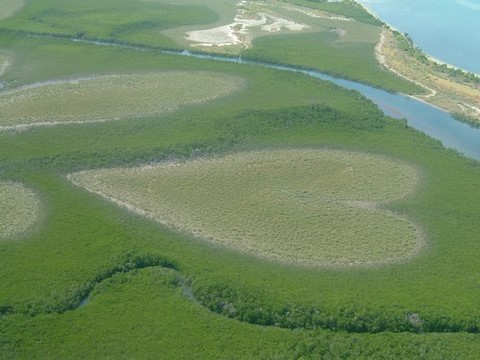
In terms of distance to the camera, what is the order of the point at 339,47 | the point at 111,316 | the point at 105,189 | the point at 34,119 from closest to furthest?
the point at 111,316, the point at 105,189, the point at 34,119, the point at 339,47

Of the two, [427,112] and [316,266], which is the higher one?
[427,112]

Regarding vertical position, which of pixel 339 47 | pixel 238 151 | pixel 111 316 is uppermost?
pixel 339 47

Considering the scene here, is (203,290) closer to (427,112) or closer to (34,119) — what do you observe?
(34,119)

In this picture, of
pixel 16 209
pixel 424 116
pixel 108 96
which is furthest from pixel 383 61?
pixel 16 209

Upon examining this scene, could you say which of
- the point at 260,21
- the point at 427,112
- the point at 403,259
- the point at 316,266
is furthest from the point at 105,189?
the point at 260,21

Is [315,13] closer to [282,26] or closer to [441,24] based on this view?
[282,26]

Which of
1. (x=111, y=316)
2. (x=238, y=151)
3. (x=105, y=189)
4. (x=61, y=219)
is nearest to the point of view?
(x=111, y=316)

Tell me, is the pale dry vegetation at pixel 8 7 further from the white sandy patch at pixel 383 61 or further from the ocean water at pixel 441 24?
the ocean water at pixel 441 24
